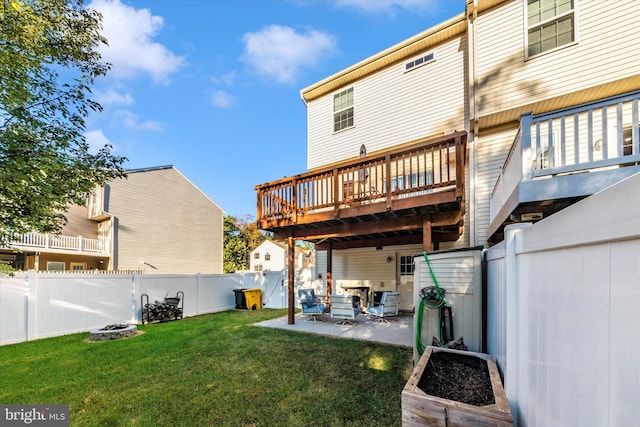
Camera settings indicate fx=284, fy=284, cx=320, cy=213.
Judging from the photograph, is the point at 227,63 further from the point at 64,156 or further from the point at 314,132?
the point at 64,156

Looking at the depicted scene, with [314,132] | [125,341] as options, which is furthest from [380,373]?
[314,132]

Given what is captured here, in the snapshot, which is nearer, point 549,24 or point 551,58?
point 551,58

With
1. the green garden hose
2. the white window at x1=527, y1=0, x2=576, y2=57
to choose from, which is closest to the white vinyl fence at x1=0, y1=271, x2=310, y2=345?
the green garden hose

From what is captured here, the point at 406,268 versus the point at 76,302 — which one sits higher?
the point at 406,268

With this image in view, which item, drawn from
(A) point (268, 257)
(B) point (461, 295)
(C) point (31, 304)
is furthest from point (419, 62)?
(A) point (268, 257)

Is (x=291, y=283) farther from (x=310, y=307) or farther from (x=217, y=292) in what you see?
(x=217, y=292)

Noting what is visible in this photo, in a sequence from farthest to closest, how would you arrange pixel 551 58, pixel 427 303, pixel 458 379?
pixel 551 58 < pixel 427 303 < pixel 458 379

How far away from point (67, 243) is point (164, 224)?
4.46 meters

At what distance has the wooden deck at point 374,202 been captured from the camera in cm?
547

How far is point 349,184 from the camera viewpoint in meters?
7.46

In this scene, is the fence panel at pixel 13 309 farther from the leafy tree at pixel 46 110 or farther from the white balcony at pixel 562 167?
the white balcony at pixel 562 167

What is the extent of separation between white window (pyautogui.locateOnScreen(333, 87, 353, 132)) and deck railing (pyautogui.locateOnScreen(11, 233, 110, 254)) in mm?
13291

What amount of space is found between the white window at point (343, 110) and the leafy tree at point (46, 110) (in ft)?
23.2

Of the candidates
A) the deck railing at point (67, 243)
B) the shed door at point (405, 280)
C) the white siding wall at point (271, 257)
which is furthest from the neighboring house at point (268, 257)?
the shed door at point (405, 280)
